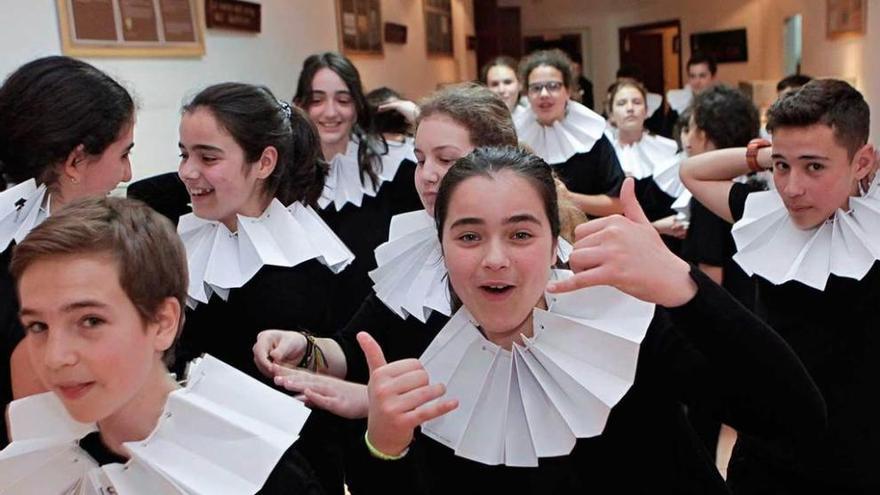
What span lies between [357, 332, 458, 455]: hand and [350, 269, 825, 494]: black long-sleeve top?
0.17 feet

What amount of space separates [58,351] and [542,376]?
789 millimetres

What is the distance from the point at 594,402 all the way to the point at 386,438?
36cm

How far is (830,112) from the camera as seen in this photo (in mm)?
2115

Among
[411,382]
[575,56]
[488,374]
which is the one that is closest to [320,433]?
[488,374]

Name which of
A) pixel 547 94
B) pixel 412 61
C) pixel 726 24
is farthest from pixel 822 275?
pixel 726 24

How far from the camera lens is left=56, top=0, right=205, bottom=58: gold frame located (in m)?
3.36

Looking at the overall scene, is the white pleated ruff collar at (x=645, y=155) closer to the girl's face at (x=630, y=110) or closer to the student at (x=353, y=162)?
the girl's face at (x=630, y=110)

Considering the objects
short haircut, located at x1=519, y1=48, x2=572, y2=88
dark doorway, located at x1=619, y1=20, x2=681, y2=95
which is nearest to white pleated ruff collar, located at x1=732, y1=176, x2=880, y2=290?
short haircut, located at x1=519, y1=48, x2=572, y2=88

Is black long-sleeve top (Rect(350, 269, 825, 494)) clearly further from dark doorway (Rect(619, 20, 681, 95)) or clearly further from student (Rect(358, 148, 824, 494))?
dark doorway (Rect(619, 20, 681, 95))

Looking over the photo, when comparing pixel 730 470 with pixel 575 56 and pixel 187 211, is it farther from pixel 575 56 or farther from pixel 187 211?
pixel 575 56

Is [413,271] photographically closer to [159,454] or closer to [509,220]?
[509,220]

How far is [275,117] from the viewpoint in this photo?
2.26 m

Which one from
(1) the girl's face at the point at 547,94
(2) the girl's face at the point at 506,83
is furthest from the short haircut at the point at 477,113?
(2) the girl's face at the point at 506,83

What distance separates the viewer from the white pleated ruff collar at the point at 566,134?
3850mm
